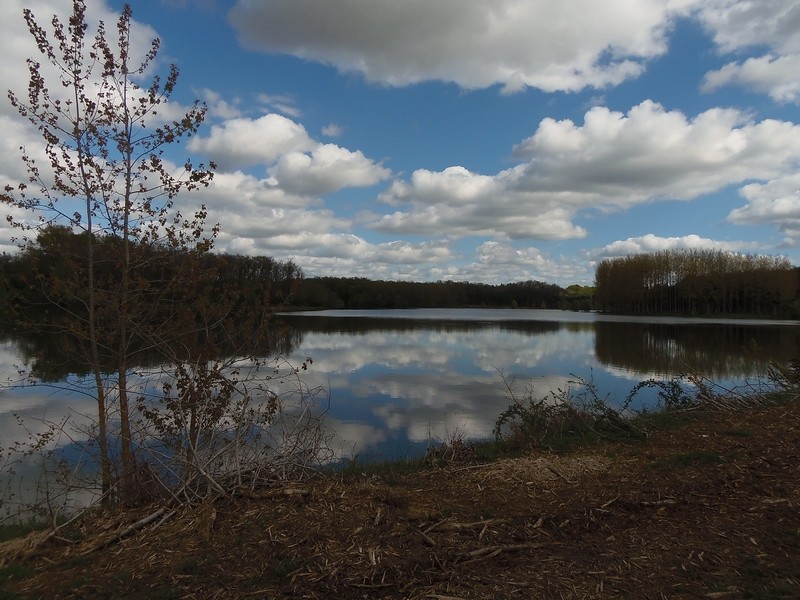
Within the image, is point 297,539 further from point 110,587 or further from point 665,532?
point 665,532

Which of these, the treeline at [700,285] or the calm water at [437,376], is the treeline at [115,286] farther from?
the treeline at [700,285]

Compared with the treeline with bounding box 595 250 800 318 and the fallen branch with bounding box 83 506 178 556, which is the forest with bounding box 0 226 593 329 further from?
the treeline with bounding box 595 250 800 318

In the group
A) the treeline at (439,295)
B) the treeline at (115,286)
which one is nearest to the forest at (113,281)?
the treeline at (115,286)

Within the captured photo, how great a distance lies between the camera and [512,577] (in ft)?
11.6

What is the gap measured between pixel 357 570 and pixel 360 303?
108890mm

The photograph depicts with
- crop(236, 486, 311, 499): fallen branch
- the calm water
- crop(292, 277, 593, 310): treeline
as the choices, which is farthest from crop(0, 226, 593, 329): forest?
crop(292, 277, 593, 310): treeline

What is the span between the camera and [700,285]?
9219 cm

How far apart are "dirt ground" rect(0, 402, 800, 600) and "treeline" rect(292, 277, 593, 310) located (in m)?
91.3

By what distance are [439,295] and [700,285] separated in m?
59.1

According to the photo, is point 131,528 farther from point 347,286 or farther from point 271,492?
point 347,286

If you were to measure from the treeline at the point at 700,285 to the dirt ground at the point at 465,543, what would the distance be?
90.2m

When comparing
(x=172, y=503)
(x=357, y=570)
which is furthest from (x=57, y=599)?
(x=357, y=570)

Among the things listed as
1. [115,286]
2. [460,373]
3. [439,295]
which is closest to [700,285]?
[439,295]

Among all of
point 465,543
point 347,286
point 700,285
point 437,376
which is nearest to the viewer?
point 465,543
